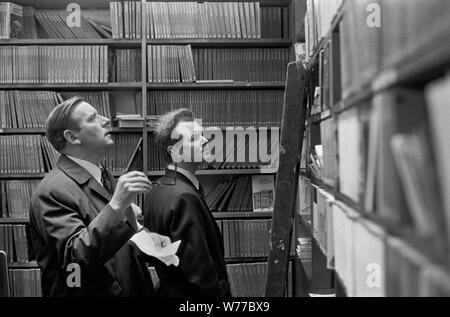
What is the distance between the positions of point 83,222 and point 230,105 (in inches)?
70.8

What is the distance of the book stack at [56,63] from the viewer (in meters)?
3.38

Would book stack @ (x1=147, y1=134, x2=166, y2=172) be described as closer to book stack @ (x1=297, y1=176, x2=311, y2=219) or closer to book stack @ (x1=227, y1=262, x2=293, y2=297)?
book stack @ (x1=227, y1=262, x2=293, y2=297)

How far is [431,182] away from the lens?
0.62 metres

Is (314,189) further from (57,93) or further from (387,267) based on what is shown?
(57,93)

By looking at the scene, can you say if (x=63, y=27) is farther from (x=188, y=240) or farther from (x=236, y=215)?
(x=188, y=240)

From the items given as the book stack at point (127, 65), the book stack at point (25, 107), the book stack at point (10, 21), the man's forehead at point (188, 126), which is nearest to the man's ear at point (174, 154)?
the man's forehead at point (188, 126)

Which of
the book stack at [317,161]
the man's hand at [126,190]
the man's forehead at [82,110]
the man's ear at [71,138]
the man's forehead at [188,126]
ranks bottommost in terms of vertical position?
the man's hand at [126,190]

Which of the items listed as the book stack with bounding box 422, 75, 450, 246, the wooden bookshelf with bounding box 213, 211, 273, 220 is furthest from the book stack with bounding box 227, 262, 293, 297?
the book stack with bounding box 422, 75, 450, 246

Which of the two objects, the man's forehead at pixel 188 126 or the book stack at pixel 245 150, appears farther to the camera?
the book stack at pixel 245 150

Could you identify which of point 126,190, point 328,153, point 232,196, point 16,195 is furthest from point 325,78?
point 16,195

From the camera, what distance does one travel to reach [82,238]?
1696 mm

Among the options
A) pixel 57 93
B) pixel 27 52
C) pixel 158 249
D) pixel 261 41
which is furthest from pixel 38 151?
pixel 158 249

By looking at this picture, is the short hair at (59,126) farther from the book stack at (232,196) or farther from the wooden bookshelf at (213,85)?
Result: the book stack at (232,196)

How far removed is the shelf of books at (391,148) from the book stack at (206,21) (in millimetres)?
2016
